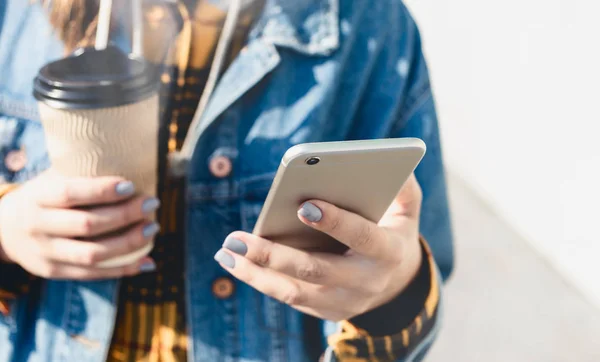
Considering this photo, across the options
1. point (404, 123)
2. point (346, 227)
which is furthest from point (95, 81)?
point (404, 123)

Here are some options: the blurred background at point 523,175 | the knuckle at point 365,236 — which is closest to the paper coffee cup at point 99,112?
the knuckle at point 365,236

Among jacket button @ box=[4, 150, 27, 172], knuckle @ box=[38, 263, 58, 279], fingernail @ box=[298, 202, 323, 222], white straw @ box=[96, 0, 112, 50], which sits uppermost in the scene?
white straw @ box=[96, 0, 112, 50]

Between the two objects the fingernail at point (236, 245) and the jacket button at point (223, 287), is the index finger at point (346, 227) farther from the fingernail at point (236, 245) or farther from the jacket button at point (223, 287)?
the jacket button at point (223, 287)

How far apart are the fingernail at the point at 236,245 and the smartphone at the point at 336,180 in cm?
2

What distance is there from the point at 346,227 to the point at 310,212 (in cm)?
3

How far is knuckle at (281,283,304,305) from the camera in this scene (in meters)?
0.50

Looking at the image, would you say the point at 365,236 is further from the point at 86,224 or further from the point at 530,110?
the point at 530,110

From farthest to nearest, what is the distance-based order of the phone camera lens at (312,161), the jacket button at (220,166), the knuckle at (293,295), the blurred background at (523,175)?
the blurred background at (523,175), the jacket button at (220,166), the knuckle at (293,295), the phone camera lens at (312,161)

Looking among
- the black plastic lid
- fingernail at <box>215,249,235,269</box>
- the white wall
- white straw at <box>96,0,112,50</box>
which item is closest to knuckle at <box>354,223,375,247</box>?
fingernail at <box>215,249,235,269</box>

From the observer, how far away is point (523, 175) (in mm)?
1657

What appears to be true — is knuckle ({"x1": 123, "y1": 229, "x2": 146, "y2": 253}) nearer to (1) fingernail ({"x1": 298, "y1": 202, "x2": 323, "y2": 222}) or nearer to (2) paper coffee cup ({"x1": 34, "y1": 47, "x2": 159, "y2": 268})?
(2) paper coffee cup ({"x1": 34, "y1": 47, "x2": 159, "y2": 268})

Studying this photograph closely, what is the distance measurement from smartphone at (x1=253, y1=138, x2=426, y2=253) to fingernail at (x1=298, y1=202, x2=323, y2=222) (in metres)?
0.01

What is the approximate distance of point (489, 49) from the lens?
1678mm

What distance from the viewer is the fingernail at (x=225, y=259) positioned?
48 cm
